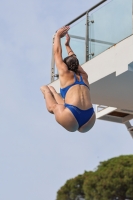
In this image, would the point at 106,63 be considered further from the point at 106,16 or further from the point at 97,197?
the point at 97,197

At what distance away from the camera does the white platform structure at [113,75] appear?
12.0m

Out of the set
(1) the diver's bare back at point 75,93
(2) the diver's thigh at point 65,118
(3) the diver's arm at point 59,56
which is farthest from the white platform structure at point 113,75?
(2) the diver's thigh at point 65,118

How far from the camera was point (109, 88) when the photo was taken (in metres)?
13.2

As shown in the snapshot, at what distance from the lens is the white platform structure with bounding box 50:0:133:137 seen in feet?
39.5

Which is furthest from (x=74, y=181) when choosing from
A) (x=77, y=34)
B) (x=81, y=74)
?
(x=81, y=74)

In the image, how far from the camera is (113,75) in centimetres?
A: 1248

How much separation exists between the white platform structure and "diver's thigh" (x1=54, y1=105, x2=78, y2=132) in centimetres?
319

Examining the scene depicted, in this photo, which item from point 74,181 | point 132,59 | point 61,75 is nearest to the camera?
point 61,75

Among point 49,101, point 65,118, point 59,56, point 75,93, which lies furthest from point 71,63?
point 65,118

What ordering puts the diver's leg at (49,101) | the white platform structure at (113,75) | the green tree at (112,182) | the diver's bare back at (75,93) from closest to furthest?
the diver's bare back at (75,93) → the diver's leg at (49,101) → the white platform structure at (113,75) → the green tree at (112,182)

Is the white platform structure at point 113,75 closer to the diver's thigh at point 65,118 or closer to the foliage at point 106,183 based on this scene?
the diver's thigh at point 65,118

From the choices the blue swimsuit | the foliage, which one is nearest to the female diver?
the blue swimsuit

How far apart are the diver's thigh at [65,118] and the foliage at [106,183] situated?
28.0 meters

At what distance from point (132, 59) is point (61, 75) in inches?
123
